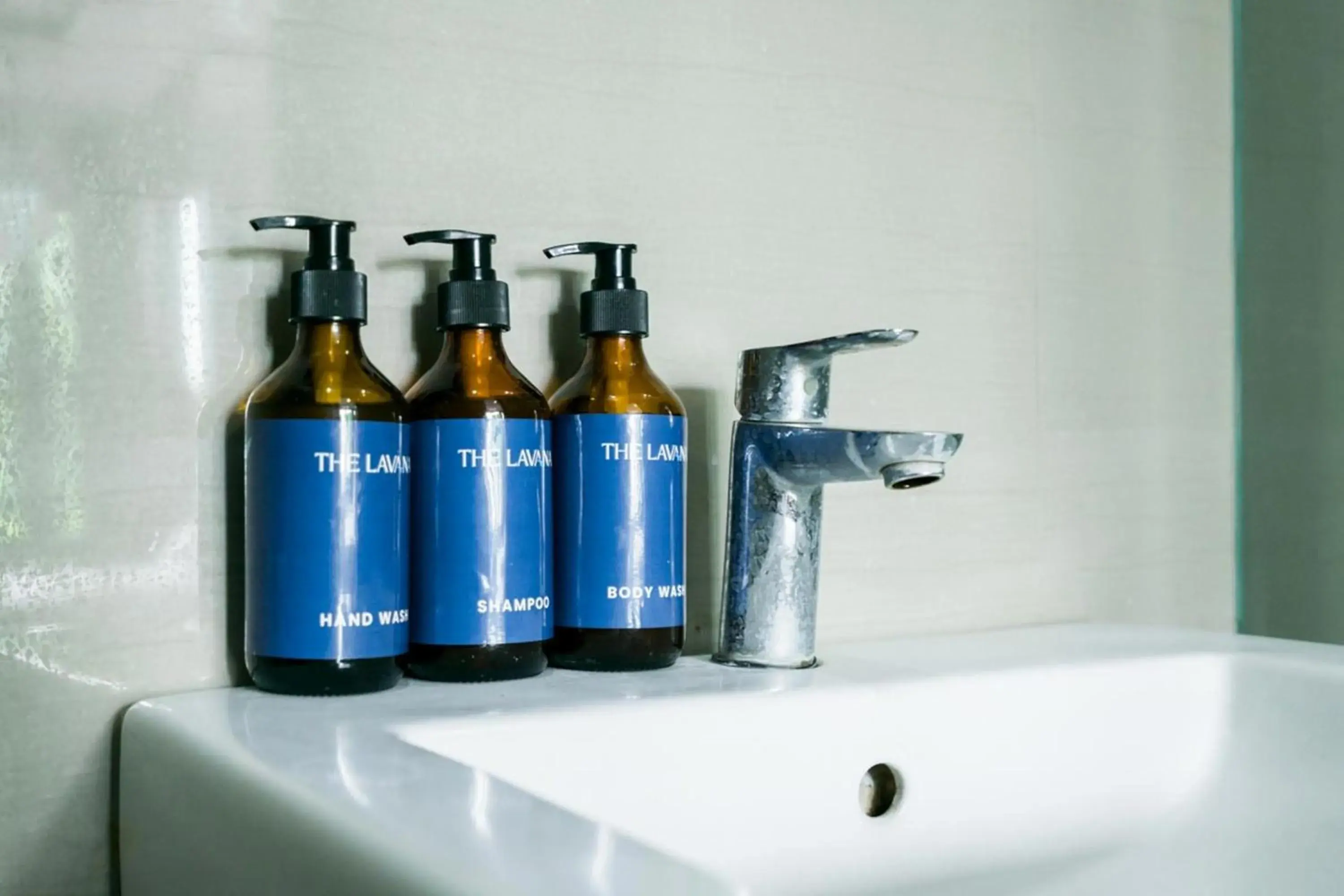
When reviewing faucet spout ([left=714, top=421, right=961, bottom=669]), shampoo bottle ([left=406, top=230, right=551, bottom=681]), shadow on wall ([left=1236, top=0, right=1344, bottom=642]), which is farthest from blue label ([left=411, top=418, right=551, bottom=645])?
shadow on wall ([left=1236, top=0, right=1344, bottom=642])

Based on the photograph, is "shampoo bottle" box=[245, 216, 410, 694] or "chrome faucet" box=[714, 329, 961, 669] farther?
"chrome faucet" box=[714, 329, 961, 669]

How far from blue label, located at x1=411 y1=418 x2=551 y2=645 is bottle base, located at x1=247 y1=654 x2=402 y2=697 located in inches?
1.6

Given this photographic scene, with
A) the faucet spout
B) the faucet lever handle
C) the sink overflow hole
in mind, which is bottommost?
the sink overflow hole

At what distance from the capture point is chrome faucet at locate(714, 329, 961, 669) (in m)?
0.70

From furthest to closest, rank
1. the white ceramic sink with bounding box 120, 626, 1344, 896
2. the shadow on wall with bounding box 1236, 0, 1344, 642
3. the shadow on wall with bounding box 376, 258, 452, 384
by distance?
the shadow on wall with bounding box 1236, 0, 1344, 642 < the shadow on wall with bounding box 376, 258, 452, 384 < the white ceramic sink with bounding box 120, 626, 1344, 896

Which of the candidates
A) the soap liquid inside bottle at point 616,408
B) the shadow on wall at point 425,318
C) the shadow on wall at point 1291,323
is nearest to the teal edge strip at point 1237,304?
the shadow on wall at point 1291,323

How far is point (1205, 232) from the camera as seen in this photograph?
41.1 inches

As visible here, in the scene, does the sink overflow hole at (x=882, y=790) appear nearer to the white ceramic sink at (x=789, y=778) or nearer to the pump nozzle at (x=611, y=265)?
the white ceramic sink at (x=789, y=778)

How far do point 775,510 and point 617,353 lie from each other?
0.39 feet

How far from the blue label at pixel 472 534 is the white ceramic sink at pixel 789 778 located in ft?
0.11

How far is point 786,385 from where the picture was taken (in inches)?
27.7

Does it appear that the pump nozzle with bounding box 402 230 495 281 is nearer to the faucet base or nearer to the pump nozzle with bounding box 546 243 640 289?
the pump nozzle with bounding box 546 243 640 289

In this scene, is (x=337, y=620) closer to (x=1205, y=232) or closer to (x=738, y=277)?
(x=738, y=277)

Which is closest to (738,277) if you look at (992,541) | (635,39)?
(635,39)
